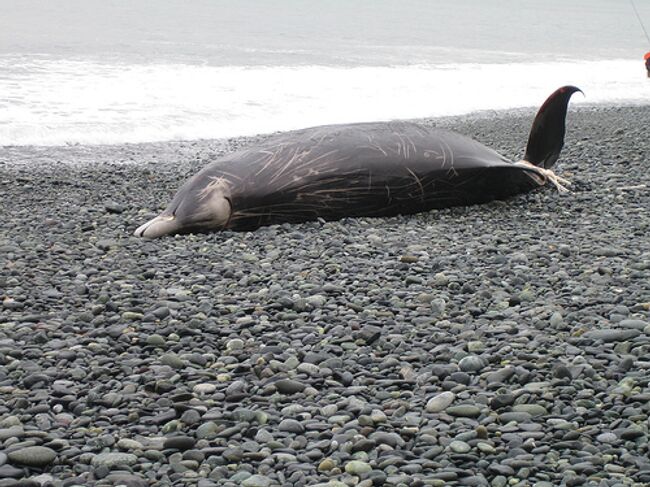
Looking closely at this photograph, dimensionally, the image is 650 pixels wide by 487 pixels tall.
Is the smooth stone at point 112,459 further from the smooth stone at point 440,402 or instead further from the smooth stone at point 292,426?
the smooth stone at point 440,402

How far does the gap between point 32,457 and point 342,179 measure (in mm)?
4107

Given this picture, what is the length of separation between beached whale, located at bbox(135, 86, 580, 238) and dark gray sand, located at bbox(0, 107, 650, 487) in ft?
0.81

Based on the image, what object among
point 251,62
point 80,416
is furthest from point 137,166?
point 251,62

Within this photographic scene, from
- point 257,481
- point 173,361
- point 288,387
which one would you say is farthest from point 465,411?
point 173,361

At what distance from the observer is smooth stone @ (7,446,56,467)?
288cm

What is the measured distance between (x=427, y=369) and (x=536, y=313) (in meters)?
0.88

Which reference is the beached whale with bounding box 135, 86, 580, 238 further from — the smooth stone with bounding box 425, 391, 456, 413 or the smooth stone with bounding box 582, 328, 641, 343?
the smooth stone with bounding box 425, 391, 456, 413

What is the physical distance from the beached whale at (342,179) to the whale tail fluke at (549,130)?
3 centimetres

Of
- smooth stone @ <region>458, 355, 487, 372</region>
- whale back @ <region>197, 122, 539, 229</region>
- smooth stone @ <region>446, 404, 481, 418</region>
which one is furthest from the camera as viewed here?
whale back @ <region>197, 122, 539, 229</region>

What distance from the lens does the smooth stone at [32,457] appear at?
2.88 m

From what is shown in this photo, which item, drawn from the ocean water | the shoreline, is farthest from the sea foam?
the shoreline

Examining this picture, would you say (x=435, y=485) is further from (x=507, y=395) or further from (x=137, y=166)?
(x=137, y=166)

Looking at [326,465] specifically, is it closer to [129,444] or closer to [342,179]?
[129,444]

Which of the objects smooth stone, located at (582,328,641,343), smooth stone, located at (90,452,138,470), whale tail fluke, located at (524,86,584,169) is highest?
whale tail fluke, located at (524,86,584,169)
